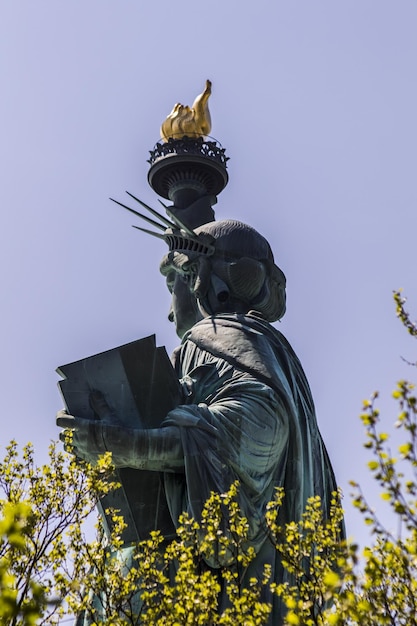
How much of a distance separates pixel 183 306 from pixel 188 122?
4419 millimetres

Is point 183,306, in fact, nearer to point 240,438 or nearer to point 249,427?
point 249,427

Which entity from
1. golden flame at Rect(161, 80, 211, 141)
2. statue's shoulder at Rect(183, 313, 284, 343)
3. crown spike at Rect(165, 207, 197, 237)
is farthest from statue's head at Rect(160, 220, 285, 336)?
golden flame at Rect(161, 80, 211, 141)

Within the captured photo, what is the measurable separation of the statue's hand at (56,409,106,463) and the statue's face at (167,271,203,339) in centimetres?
426

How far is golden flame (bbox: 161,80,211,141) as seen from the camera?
66.9ft

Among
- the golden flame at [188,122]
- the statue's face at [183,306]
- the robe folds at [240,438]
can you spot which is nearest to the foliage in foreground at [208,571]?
the robe folds at [240,438]

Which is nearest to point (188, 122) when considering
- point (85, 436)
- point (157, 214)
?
point (157, 214)

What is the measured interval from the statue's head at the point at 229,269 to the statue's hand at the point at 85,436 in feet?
12.9

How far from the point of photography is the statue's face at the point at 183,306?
59.1 ft

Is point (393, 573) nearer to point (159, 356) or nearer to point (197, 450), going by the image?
point (197, 450)

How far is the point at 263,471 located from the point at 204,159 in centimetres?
749


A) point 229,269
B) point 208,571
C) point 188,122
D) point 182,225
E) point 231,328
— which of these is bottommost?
point 208,571

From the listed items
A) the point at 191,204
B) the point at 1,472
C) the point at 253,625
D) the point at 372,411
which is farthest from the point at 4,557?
the point at 191,204

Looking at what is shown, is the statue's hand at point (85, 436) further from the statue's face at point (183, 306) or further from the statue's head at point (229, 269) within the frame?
the statue's face at point (183, 306)

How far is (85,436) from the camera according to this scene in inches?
552
